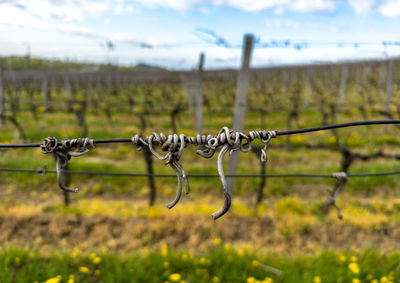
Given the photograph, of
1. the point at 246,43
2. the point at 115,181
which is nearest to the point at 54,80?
the point at 115,181

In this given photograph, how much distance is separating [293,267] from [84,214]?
3.50 meters

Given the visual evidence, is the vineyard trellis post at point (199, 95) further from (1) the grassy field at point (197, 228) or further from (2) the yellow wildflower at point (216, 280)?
(2) the yellow wildflower at point (216, 280)

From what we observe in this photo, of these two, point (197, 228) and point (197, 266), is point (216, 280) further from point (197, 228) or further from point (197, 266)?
point (197, 228)

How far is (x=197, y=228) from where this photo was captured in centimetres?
443

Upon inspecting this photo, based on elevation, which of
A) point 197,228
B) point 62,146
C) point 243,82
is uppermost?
point 243,82

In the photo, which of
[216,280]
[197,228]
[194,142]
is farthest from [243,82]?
[194,142]

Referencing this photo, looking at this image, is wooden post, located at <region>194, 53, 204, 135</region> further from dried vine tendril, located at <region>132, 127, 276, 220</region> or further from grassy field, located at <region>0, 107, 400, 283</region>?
dried vine tendril, located at <region>132, 127, 276, 220</region>

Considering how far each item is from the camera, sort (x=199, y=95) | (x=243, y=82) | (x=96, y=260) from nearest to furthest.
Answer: (x=96, y=260)
(x=243, y=82)
(x=199, y=95)

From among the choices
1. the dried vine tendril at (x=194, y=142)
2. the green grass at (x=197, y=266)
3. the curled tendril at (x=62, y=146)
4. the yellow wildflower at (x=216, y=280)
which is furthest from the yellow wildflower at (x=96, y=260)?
the dried vine tendril at (x=194, y=142)

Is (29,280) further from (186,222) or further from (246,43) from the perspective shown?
(246,43)

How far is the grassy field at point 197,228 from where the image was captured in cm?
316

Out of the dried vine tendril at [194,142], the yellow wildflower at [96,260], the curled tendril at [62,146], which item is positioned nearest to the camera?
the dried vine tendril at [194,142]

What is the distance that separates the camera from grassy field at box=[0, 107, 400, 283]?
3164 mm

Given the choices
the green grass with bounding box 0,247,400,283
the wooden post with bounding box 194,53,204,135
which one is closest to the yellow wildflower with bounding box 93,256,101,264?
the green grass with bounding box 0,247,400,283
